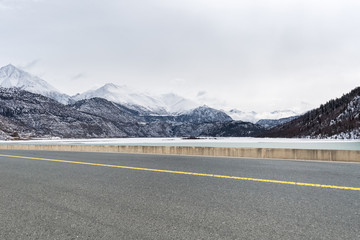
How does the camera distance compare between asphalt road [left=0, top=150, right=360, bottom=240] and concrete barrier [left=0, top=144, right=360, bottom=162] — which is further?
concrete barrier [left=0, top=144, right=360, bottom=162]

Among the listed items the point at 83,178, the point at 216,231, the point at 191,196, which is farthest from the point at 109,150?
the point at 216,231

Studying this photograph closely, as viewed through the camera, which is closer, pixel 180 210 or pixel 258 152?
pixel 180 210

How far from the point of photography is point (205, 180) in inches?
299

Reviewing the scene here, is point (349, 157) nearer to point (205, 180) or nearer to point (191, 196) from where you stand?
point (205, 180)

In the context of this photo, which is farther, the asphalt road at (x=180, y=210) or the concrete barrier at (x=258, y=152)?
the concrete barrier at (x=258, y=152)

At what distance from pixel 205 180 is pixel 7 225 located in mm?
4676

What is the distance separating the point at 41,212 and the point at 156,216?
6.54ft

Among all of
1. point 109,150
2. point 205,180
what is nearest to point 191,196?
point 205,180

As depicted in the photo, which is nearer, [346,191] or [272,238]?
[272,238]

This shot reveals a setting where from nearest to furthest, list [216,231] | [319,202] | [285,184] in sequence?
[216,231] < [319,202] < [285,184]

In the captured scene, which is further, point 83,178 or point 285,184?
point 83,178

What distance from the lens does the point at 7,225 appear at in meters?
4.19

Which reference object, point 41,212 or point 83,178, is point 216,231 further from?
point 83,178

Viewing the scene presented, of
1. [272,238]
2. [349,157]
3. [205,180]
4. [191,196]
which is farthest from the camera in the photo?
[349,157]
